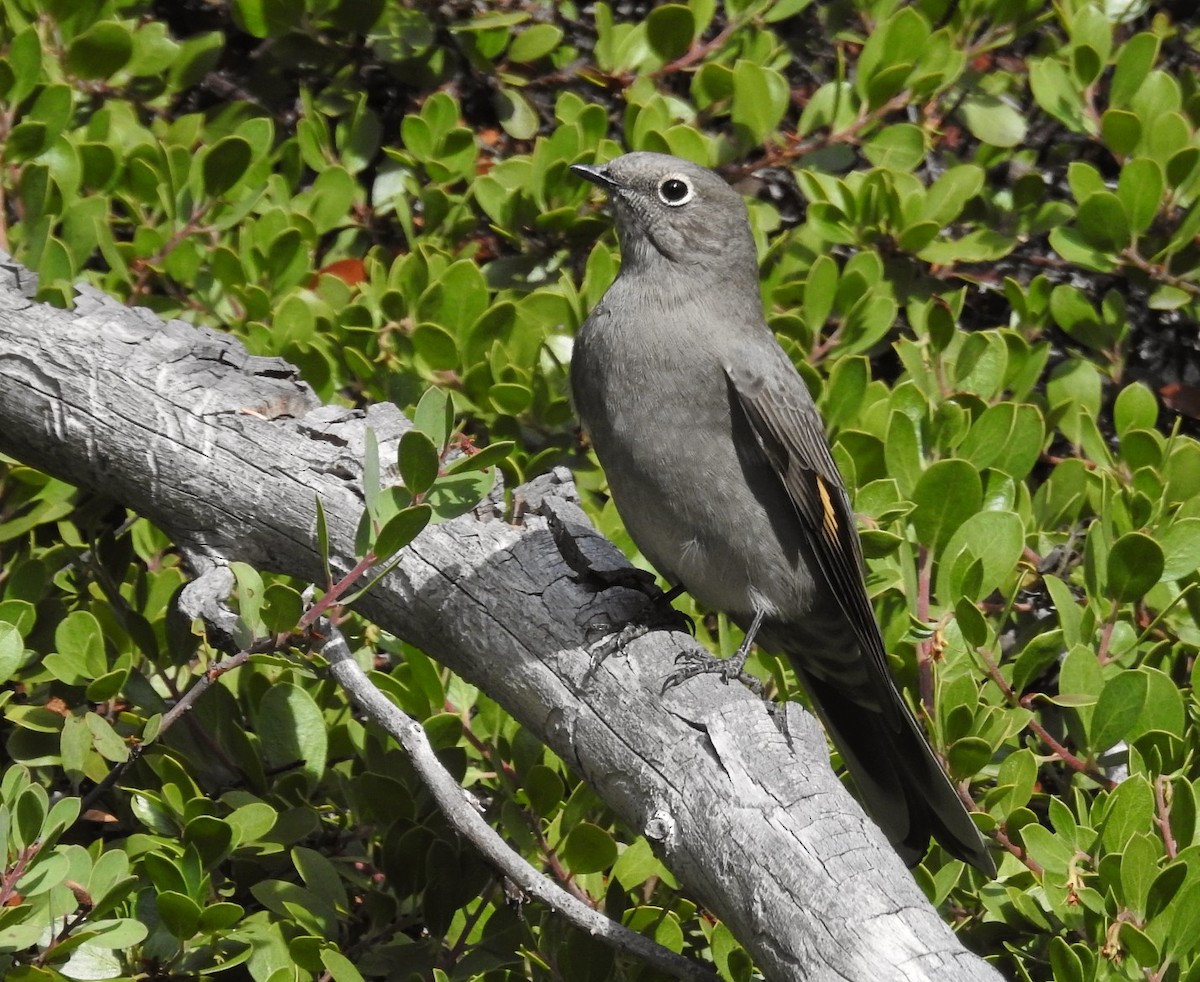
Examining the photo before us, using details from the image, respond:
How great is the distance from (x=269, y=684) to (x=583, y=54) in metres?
3.35

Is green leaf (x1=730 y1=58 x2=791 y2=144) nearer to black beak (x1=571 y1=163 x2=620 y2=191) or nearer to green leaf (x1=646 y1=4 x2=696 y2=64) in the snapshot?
green leaf (x1=646 y1=4 x2=696 y2=64)

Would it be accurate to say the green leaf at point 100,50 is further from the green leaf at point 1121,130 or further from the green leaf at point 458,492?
the green leaf at point 1121,130

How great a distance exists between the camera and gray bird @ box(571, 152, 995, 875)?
4.09 metres

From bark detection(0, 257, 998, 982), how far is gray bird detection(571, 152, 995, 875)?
456 millimetres

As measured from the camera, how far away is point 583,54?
6.06m

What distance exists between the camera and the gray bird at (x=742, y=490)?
409 cm

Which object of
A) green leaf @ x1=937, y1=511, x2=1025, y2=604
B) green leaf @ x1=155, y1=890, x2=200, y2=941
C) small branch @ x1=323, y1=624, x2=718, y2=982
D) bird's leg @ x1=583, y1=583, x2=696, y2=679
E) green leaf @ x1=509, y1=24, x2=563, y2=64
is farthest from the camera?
green leaf @ x1=509, y1=24, x2=563, y2=64

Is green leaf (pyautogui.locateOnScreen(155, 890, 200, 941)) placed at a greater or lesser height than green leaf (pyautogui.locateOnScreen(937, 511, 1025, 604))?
lesser

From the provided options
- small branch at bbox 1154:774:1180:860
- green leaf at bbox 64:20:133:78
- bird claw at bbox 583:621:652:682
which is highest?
green leaf at bbox 64:20:133:78

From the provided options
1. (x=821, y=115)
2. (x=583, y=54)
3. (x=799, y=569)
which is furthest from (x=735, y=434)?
(x=583, y=54)

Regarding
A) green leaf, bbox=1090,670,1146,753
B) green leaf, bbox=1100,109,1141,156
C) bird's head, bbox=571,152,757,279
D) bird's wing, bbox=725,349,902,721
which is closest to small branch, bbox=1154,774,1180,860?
green leaf, bbox=1090,670,1146,753

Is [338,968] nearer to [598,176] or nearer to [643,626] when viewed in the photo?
[643,626]

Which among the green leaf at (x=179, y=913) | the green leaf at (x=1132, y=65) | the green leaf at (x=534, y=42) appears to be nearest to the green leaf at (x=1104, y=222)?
the green leaf at (x=1132, y=65)

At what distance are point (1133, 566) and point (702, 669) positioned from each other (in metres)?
1.24
